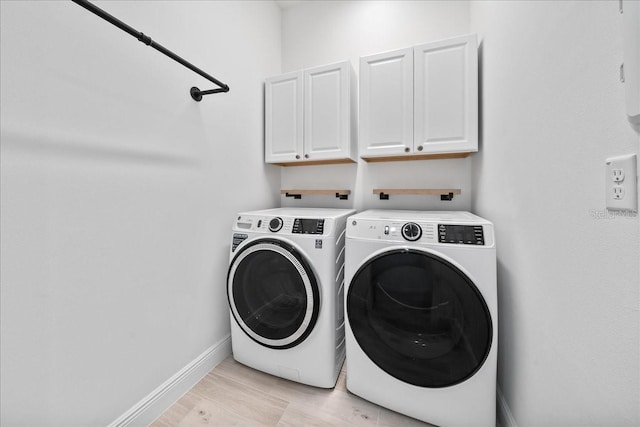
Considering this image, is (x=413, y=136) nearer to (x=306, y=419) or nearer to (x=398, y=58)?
(x=398, y=58)

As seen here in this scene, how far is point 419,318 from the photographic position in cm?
111

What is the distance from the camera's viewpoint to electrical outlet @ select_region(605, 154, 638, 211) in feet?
1.60

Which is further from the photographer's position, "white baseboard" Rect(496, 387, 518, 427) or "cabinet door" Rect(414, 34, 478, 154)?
"cabinet door" Rect(414, 34, 478, 154)

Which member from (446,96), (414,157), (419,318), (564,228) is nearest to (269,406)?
(419,318)

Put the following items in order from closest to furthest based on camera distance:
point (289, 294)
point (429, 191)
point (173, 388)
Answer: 1. point (173, 388)
2. point (289, 294)
3. point (429, 191)

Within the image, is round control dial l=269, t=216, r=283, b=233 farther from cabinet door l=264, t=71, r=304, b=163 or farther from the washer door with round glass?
cabinet door l=264, t=71, r=304, b=163

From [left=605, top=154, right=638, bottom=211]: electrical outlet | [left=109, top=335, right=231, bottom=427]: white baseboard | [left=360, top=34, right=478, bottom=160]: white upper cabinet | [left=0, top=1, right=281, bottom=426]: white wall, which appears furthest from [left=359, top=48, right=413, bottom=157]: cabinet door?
[left=109, top=335, right=231, bottom=427]: white baseboard

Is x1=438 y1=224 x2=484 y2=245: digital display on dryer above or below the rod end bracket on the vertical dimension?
below

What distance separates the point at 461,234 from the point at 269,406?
→ 4.31ft

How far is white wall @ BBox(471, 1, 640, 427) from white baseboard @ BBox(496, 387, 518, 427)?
0.18 ft

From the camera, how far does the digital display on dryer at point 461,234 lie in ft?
3.50

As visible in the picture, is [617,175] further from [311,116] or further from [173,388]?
[173,388]

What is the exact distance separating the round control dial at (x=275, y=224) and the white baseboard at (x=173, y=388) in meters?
0.88

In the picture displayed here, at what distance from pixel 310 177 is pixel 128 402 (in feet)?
6.04
